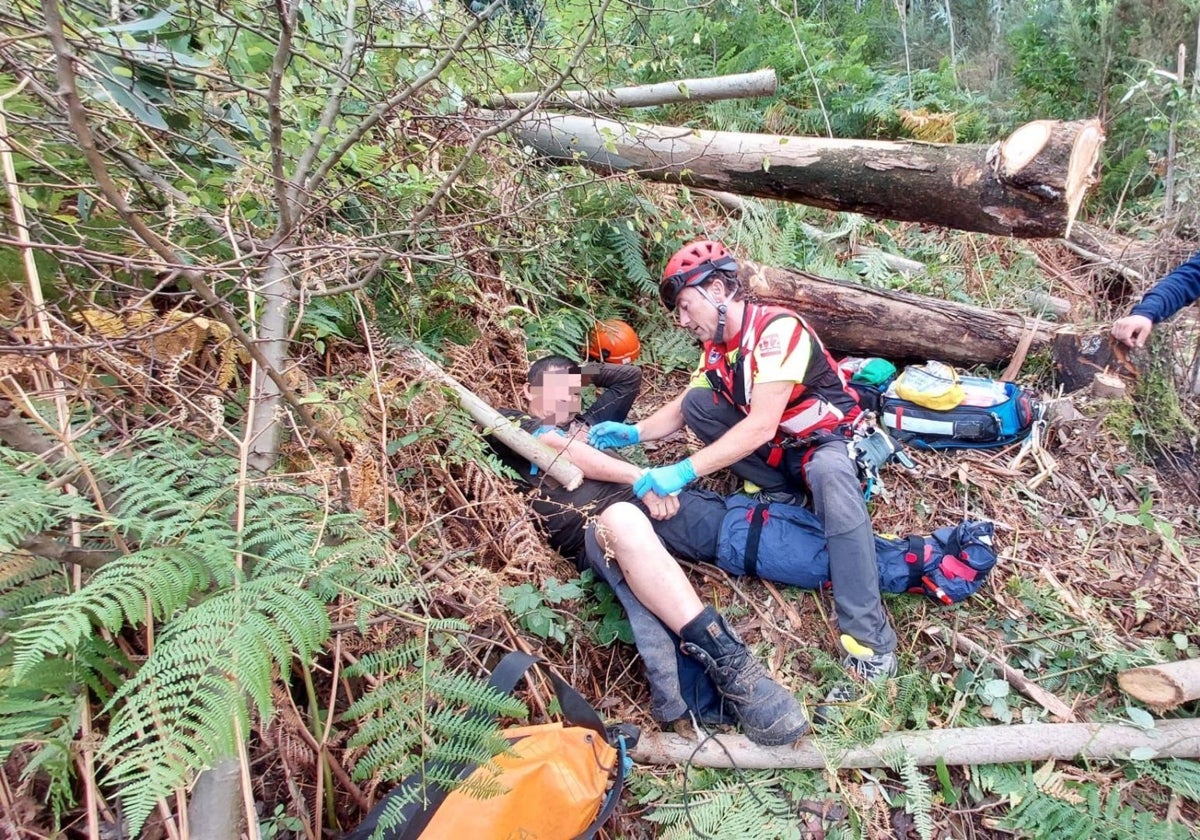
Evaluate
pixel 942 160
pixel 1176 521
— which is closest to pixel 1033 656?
pixel 1176 521

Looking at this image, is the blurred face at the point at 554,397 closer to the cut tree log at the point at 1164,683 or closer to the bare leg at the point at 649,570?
the bare leg at the point at 649,570

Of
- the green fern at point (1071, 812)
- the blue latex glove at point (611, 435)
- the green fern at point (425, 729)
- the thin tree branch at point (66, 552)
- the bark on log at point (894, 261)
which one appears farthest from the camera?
the bark on log at point (894, 261)

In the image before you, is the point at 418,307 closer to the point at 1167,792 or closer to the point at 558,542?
the point at 558,542

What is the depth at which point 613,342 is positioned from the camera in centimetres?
414

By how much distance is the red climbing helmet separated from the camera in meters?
2.97

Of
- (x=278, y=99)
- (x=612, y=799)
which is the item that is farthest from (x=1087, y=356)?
(x=278, y=99)

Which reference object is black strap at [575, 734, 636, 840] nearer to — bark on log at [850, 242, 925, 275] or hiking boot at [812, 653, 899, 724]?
hiking boot at [812, 653, 899, 724]

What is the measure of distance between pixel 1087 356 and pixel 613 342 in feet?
9.88

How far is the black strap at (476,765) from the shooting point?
167cm

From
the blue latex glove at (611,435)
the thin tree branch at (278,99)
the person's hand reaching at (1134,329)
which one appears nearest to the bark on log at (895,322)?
the person's hand reaching at (1134,329)

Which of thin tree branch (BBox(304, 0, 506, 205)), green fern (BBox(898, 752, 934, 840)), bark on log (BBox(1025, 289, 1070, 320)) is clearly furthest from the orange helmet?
bark on log (BBox(1025, 289, 1070, 320))

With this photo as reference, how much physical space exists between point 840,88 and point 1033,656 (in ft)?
21.1

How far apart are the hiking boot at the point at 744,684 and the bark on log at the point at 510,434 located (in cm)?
86

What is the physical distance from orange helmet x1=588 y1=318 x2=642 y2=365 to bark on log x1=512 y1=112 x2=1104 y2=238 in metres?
1.01
